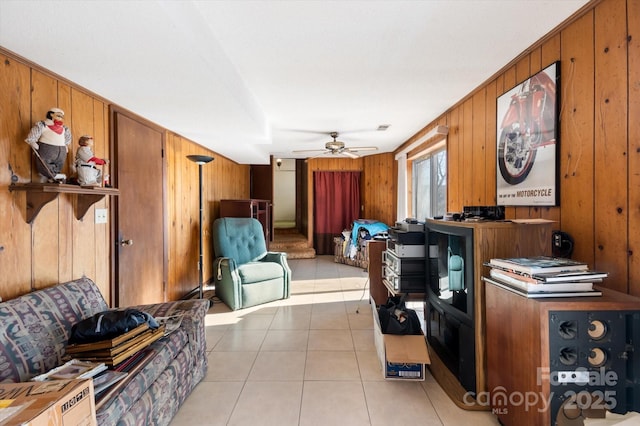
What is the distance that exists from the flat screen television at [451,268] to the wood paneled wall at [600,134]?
1.90ft

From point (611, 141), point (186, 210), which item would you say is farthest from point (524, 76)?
point (186, 210)

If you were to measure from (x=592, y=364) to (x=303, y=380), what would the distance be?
5.32 ft

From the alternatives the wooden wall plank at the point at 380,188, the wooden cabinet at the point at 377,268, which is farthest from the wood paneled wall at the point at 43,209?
the wooden wall plank at the point at 380,188

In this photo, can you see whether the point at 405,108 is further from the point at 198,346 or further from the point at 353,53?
the point at 198,346

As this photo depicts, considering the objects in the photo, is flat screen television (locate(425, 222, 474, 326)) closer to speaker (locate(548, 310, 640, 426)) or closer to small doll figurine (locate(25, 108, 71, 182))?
speaker (locate(548, 310, 640, 426))

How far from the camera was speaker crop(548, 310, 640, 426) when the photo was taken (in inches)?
48.9

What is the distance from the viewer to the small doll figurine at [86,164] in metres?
1.92

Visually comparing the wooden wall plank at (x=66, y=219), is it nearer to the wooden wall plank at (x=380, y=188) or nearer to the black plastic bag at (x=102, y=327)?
the black plastic bag at (x=102, y=327)

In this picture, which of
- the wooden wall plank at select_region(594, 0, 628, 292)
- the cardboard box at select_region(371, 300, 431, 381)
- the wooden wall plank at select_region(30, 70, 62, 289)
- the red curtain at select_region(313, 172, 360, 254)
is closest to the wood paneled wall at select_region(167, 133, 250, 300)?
the wooden wall plank at select_region(30, 70, 62, 289)

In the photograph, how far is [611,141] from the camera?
144cm

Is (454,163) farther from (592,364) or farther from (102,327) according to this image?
(102,327)

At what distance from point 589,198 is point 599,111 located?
452 mm

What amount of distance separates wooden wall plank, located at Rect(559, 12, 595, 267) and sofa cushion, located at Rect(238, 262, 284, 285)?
295 centimetres

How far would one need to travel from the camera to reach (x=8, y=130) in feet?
5.26
